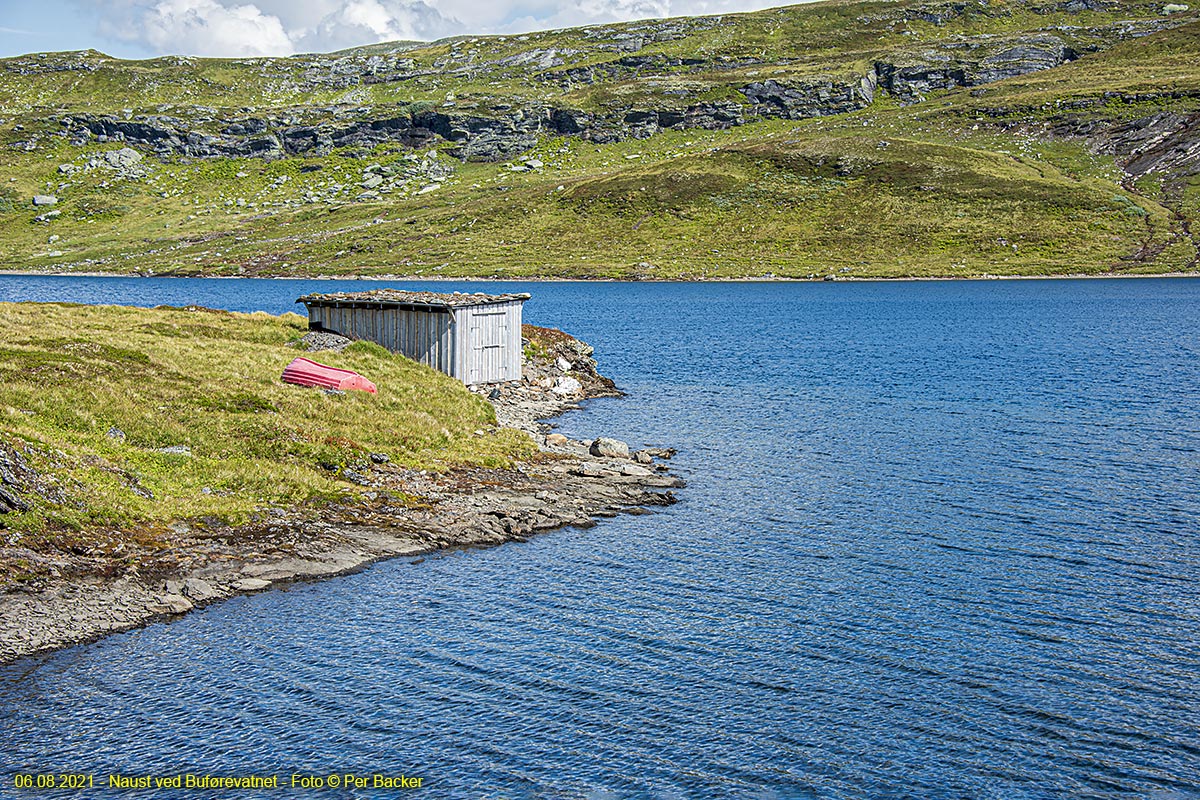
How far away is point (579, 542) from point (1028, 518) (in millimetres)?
16832

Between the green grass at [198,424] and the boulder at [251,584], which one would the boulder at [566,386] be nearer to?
the green grass at [198,424]

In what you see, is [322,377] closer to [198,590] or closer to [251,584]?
[251,584]

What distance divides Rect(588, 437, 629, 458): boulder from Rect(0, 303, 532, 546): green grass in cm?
326

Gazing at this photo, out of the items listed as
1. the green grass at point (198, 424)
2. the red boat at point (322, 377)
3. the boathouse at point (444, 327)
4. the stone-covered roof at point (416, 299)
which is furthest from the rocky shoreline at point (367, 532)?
the stone-covered roof at point (416, 299)

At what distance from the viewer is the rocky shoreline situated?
80.1 feet

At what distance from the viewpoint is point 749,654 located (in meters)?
24.6

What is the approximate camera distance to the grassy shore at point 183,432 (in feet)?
93.2

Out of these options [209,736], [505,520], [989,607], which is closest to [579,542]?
[505,520]

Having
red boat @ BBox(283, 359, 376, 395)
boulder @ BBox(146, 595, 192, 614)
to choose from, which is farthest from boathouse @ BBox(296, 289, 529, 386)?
boulder @ BBox(146, 595, 192, 614)

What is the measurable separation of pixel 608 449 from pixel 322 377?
1368cm

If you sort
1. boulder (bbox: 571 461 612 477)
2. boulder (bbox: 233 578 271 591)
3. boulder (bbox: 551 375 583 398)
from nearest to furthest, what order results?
boulder (bbox: 233 578 271 591), boulder (bbox: 571 461 612 477), boulder (bbox: 551 375 583 398)

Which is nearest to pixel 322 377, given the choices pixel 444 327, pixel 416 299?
pixel 444 327

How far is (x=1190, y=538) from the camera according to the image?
33.8 metres

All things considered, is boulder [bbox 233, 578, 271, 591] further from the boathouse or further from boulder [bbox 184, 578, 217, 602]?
the boathouse
